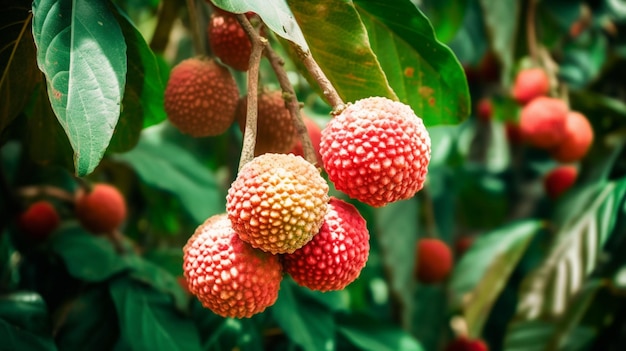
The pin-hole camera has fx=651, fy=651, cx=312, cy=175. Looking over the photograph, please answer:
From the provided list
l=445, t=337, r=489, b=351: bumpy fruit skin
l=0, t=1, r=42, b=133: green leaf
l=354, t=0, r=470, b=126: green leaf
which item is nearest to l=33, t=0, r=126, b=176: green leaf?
l=0, t=1, r=42, b=133: green leaf

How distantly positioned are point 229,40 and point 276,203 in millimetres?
279

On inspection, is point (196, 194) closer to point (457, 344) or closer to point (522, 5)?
point (457, 344)

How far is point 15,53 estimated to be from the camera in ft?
2.32

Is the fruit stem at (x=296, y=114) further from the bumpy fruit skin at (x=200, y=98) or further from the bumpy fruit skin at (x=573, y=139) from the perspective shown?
the bumpy fruit skin at (x=573, y=139)

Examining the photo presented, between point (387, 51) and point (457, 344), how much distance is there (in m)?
1.02

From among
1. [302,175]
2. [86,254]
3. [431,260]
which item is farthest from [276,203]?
[431,260]

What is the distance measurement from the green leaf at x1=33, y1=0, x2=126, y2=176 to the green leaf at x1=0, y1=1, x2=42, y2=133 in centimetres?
10

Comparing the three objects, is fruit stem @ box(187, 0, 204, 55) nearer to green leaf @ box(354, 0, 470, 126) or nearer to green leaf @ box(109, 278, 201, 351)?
green leaf @ box(354, 0, 470, 126)

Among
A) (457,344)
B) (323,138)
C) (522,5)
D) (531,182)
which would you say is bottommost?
(457,344)

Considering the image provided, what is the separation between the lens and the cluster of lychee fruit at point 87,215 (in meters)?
1.14

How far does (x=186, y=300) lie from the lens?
43.3 inches

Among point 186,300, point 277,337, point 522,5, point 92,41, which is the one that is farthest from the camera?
point 522,5

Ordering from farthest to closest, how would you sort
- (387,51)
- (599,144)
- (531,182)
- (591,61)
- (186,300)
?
1. (591,61)
2. (531,182)
3. (599,144)
4. (186,300)
5. (387,51)

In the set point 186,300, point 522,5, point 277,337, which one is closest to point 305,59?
point 186,300
